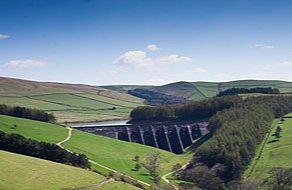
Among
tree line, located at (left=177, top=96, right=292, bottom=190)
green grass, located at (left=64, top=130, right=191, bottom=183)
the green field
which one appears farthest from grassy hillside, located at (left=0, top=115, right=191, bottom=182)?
the green field

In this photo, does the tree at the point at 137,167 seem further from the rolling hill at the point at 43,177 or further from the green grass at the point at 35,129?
the green grass at the point at 35,129

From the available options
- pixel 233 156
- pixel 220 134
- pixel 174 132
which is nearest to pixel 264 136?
pixel 220 134

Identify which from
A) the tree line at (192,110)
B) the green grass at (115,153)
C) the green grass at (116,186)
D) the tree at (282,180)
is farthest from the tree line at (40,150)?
the tree line at (192,110)

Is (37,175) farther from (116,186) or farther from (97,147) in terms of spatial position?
(97,147)

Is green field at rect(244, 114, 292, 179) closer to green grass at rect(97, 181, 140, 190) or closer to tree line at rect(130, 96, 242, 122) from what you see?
green grass at rect(97, 181, 140, 190)

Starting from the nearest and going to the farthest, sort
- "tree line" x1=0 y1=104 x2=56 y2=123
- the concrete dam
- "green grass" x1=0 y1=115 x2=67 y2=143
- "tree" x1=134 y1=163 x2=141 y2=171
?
"tree" x1=134 y1=163 x2=141 y2=171
"green grass" x1=0 y1=115 x2=67 y2=143
"tree line" x1=0 y1=104 x2=56 y2=123
the concrete dam

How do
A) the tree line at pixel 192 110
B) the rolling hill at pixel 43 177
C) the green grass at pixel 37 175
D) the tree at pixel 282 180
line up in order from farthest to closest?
1. the tree line at pixel 192 110
2. the tree at pixel 282 180
3. the rolling hill at pixel 43 177
4. the green grass at pixel 37 175

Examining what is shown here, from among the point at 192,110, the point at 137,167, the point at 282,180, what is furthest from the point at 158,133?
the point at 282,180
